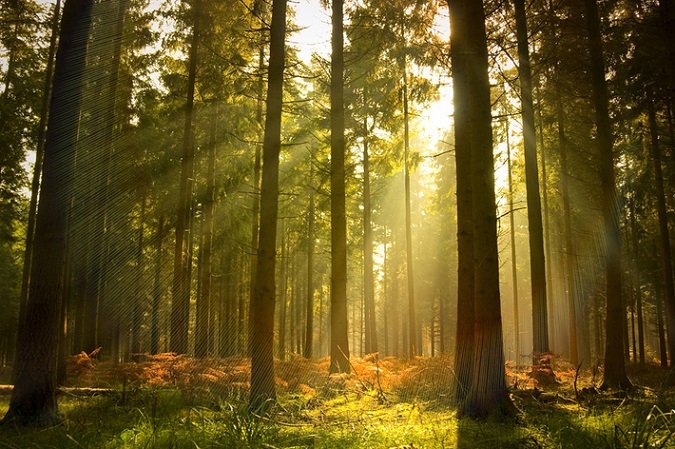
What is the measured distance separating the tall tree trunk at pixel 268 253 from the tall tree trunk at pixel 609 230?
23.7 feet

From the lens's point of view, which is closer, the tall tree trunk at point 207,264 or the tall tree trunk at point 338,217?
the tall tree trunk at point 338,217

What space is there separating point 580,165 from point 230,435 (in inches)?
757

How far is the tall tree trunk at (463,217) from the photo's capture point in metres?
7.48

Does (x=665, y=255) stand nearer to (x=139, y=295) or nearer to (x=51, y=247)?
(x=51, y=247)

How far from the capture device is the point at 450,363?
42.1 ft

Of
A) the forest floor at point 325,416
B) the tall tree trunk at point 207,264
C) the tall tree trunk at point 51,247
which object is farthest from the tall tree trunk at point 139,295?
the tall tree trunk at point 51,247

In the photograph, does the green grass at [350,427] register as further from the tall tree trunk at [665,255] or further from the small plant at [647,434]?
the tall tree trunk at [665,255]

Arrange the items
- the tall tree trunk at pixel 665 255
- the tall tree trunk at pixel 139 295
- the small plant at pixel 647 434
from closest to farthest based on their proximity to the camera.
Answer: the small plant at pixel 647 434 → the tall tree trunk at pixel 665 255 → the tall tree trunk at pixel 139 295

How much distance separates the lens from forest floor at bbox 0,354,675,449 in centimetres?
444

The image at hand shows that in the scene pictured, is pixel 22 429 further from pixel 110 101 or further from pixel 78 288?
pixel 78 288

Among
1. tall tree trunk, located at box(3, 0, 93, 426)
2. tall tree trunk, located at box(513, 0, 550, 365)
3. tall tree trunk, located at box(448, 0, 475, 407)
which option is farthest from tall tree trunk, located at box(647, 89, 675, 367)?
tall tree trunk, located at box(3, 0, 93, 426)

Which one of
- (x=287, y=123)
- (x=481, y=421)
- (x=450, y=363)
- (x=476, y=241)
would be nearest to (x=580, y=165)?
(x=450, y=363)

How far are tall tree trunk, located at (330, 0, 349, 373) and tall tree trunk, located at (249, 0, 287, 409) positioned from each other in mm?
2806

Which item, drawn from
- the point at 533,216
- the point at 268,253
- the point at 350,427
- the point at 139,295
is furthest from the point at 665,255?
the point at 139,295
